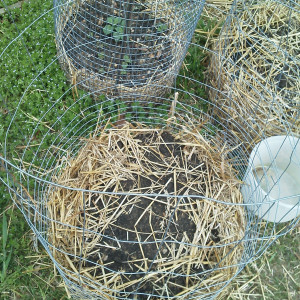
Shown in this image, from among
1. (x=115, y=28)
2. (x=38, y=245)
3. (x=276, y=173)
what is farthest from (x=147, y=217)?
(x=115, y=28)

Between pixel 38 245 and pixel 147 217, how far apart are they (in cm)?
66

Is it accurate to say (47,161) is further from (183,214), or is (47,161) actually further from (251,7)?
(251,7)

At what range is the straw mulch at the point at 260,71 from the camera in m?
2.32

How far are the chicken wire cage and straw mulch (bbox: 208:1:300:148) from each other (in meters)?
0.26

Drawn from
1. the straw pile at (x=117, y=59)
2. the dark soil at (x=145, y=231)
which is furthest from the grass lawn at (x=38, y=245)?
the dark soil at (x=145, y=231)

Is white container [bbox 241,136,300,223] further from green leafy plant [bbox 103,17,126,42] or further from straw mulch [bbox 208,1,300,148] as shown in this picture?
green leafy plant [bbox 103,17,126,42]

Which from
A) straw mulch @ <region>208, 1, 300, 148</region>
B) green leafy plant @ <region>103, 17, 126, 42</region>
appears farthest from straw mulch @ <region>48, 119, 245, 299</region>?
green leafy plant @ <region>103, 17, 126, 42</region>

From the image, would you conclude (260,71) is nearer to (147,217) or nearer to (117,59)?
(117,59)

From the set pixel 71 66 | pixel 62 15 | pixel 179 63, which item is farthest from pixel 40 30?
pixel 179 63

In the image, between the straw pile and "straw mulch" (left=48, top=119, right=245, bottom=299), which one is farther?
the straw pile

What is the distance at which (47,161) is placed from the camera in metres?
2.25

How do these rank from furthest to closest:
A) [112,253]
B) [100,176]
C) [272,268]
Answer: [272,268]
[100,176]
[112,253]

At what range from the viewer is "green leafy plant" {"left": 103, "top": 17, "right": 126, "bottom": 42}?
240 centimetres

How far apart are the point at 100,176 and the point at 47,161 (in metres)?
0.42
